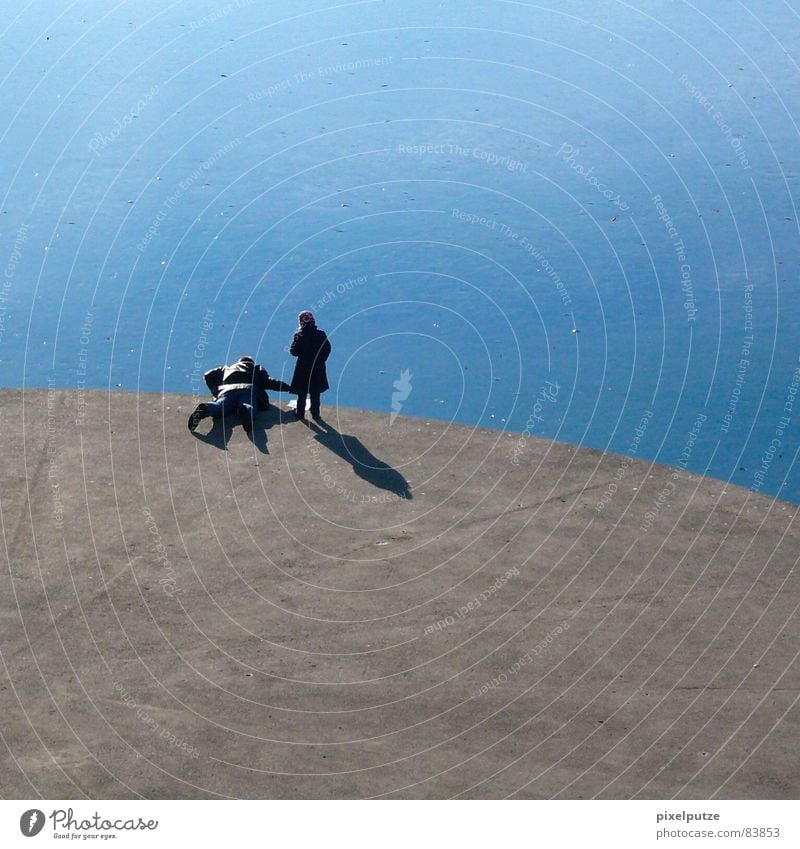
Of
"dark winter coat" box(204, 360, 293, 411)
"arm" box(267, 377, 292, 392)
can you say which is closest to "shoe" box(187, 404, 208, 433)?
"dark winter coat" box(204, 360, 293, 411)

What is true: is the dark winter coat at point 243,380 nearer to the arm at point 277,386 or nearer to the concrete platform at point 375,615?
the arm at point 277,386

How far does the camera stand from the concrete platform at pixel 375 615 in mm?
9820

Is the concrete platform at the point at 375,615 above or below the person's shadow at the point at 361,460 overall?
below

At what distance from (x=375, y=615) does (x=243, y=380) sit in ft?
14.9

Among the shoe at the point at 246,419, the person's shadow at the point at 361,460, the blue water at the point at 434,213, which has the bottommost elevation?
the person's shadow at the point at 361,460

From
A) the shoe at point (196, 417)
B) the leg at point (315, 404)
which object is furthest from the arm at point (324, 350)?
the shoe at point (196, 417)

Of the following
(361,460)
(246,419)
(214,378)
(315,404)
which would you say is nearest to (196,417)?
(246,419)

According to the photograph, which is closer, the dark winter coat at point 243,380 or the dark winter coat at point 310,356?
the dark winter coat at point 310,356

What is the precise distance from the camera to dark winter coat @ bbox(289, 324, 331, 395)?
49.5ft

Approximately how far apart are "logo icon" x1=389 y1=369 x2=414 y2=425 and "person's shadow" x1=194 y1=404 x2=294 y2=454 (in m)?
1.25

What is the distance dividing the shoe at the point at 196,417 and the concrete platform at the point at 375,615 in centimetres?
15

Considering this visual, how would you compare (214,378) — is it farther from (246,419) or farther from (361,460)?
(361,460)

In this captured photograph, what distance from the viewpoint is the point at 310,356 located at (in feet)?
49.5
